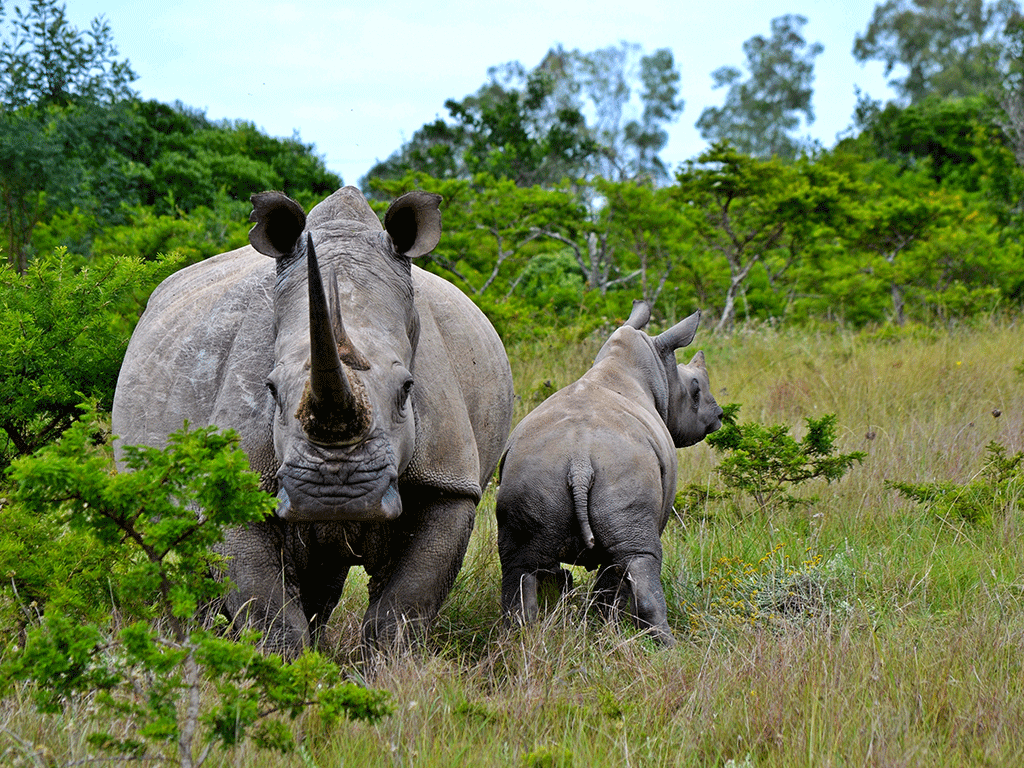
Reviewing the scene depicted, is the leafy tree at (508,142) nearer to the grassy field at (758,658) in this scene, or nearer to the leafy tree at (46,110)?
the leafy tree at (46,110)

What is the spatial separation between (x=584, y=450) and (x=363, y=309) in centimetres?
167

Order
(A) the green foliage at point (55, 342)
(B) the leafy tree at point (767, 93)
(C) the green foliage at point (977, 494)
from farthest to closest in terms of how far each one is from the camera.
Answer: (B) the leafy tree at point (767, 93)
(C) the green foliage at point (977, 494)
(A) the green foliage at point (55, 342)

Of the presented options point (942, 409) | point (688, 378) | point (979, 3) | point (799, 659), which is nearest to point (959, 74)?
point (979, 3)

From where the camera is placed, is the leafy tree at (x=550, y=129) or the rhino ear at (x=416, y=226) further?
the leafy tree at (x=550, y=129)

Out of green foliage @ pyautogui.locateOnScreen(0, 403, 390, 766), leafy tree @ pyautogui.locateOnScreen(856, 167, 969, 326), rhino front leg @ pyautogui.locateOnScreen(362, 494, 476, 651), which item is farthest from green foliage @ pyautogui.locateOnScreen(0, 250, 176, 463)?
leafy tree @ pyautogui.locateOnScreen(856, 167, 969, 326)

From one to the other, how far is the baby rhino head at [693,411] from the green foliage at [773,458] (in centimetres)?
16

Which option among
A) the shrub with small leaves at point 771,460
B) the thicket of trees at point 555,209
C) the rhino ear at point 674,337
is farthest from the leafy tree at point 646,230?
the rhino ear at point 674,337

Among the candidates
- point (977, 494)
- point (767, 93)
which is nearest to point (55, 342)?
point (977, 494)

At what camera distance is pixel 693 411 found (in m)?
6.95

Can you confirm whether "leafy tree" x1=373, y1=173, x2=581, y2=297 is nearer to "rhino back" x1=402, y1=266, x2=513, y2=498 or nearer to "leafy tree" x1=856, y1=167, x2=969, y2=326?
"leafy tree" x1=856, y1=167, x2=969, y2=326

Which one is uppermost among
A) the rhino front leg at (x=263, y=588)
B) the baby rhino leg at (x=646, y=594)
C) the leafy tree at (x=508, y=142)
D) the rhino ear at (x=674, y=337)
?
the leafy tree at (x=508, y=142)

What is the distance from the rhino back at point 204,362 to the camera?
3.99 meters

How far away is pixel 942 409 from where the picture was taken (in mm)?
9375

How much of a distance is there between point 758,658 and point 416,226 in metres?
1.93
